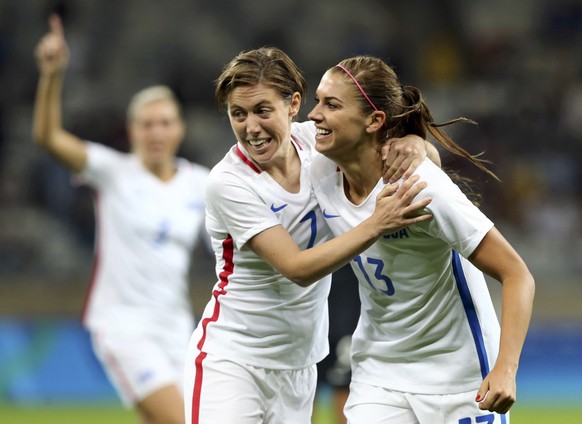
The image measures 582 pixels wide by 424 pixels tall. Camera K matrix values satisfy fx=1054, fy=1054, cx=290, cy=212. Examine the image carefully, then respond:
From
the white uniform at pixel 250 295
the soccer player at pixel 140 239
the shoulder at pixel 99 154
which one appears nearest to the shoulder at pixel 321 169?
the white uniform at pixel 250 295

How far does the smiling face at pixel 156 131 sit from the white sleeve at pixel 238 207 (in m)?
2.64

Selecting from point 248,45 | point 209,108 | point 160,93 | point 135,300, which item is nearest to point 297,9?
point 248,45

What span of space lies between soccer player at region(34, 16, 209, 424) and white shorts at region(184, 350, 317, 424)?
180 centimetres

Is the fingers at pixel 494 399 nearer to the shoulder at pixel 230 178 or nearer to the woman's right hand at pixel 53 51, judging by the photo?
the shoulder at pixel 230 178

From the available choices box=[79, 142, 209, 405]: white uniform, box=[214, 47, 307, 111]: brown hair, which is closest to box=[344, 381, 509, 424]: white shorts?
box=[214, 47, 307, 111]: brown hair

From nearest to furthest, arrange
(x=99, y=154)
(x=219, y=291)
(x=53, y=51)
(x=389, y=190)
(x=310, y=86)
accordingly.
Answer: (x=389, y=190) → (x=219, y=291) → (x=53, y=51) → (x=99, y=154) → (x=310, y=86)

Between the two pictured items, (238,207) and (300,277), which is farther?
(238,207)

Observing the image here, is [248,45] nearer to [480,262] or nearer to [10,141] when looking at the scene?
[10,141]

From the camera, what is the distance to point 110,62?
14.2 meters

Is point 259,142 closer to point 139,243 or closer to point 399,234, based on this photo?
point 399,234

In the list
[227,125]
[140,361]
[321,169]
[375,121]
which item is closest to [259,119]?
[321,169]

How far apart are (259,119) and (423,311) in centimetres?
101

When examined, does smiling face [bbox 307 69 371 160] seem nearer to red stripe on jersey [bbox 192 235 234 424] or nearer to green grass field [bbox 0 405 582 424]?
red stripe on jersey [bbox 192 235 234 424]

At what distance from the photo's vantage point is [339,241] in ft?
12.8
